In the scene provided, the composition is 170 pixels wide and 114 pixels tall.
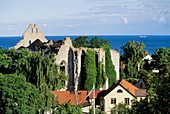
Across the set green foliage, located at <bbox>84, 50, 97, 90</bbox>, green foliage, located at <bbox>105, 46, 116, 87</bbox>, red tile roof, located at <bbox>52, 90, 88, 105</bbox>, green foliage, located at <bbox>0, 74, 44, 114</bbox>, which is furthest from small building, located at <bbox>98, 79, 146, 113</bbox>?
green foliage, located at <bbox>105, 46, 116, 87</bbox>

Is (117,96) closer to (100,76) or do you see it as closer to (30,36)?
(100,76)

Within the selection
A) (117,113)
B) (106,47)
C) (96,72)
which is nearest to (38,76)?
(117,113)

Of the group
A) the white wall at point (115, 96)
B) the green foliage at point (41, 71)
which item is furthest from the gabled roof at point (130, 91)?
the green foliage at point (41, 71)

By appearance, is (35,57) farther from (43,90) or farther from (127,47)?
(127,47)

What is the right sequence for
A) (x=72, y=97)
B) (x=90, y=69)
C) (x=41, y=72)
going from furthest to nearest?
(x=90, y=69)
(x=72, y=97)
(x=41, y=72)

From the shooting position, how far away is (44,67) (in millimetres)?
50031

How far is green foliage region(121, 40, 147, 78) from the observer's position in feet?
279

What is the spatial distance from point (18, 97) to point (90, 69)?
64.7 feet

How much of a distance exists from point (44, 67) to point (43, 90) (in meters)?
3.43

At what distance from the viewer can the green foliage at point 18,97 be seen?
43.8 m

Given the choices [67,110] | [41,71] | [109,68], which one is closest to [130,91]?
[41,71]

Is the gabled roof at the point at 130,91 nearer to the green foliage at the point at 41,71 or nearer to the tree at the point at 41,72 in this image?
the green foliage at the point at 41,71

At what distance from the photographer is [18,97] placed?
43938 millimetres

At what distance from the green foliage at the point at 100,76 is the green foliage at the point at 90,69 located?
28.0 inches
